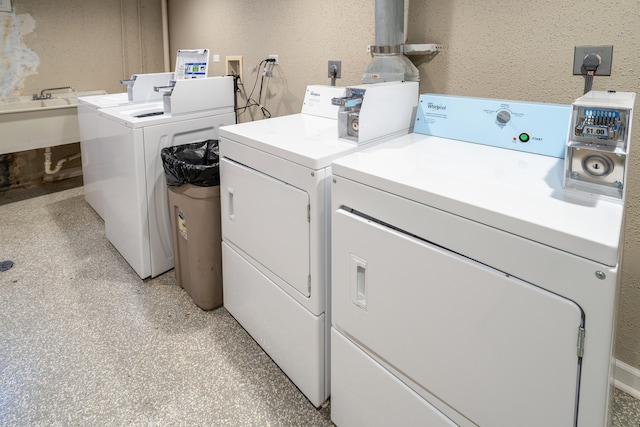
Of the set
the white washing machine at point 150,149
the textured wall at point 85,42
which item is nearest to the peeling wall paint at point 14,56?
the textured wall at point 85,42

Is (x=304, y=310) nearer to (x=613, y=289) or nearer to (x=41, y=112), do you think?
(x=613, y=289)

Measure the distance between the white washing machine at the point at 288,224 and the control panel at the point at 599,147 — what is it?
72cm

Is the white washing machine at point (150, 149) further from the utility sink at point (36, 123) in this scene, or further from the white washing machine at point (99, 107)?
the utility sink at point (36, 123)

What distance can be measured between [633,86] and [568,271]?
41.0 inches

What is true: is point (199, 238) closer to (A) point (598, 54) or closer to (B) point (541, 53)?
(B) point (541, 53)

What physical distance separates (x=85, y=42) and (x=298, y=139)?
11.8 feet

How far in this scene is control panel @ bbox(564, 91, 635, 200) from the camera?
40.9 inches

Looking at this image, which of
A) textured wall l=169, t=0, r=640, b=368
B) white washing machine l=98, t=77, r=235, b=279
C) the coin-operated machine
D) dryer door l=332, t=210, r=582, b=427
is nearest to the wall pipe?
white washing machine l=98, t=77, r=235, b=279

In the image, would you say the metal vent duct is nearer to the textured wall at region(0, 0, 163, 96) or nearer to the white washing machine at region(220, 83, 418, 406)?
the white washing machine at region(220, 83, 418, 406)

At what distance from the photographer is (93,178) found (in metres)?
3.35

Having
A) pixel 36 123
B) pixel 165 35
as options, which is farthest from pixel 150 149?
pixel 165 35

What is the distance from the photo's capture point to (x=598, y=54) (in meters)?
1.55

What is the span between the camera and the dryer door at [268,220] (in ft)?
5.16

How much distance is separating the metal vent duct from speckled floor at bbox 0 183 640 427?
1.44 meters
